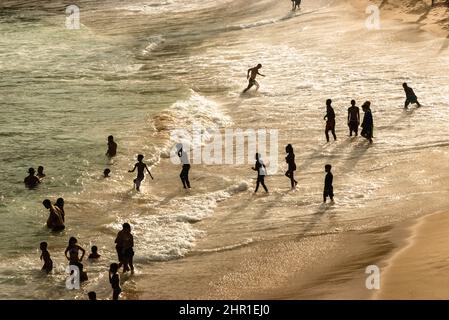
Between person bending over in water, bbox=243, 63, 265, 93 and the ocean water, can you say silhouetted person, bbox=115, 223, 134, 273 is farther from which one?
person bending over in water, bbox=243, 63, 265, 93

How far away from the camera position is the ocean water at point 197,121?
19422 mm

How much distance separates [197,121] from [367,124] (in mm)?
6413

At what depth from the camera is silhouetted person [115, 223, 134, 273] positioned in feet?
56.3

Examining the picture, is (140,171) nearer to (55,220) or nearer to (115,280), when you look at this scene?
(55,220)

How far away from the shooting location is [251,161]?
2397 centimetres

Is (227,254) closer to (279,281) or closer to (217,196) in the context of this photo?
(279,281)

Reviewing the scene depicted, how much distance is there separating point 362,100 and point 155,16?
20.9 meters

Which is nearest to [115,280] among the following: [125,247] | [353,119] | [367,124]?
[125,247]

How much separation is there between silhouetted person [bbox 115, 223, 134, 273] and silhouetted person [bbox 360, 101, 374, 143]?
958 cm

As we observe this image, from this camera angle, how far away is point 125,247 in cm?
1717

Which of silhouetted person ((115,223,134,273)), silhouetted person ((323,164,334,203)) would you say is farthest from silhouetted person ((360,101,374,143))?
silhouetted person ((115,223,134,273))

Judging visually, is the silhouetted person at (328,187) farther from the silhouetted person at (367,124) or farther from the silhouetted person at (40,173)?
the silhouetted person at (40,173)

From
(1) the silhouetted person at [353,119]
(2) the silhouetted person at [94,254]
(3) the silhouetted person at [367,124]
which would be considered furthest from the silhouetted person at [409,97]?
(2) the silhouetted person at [94,254]

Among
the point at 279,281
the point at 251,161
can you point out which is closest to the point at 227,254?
the point at 279,281
